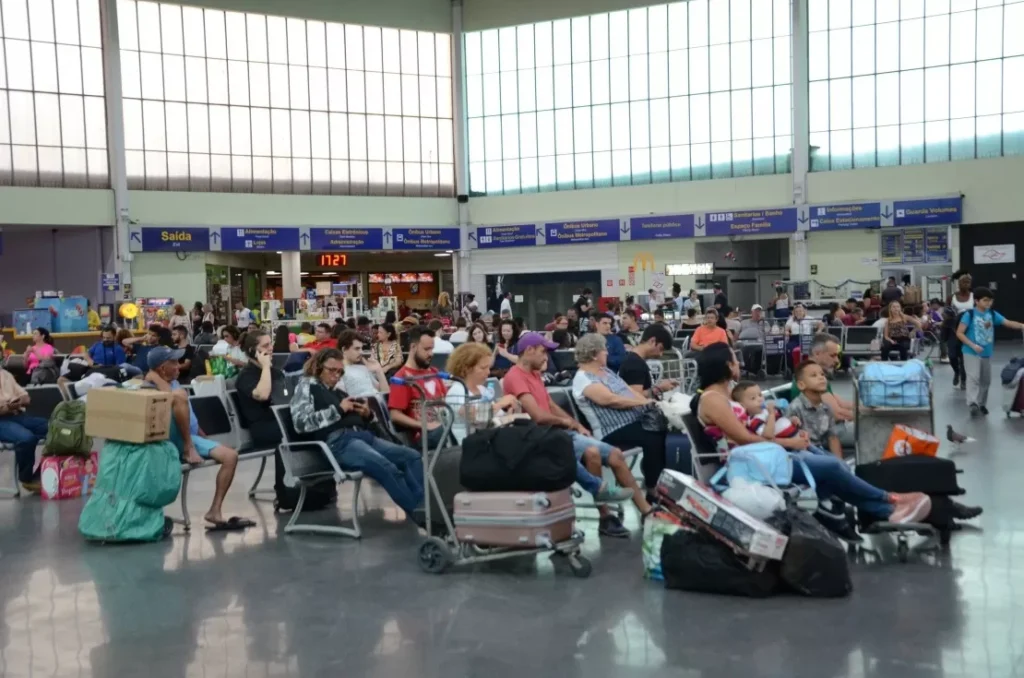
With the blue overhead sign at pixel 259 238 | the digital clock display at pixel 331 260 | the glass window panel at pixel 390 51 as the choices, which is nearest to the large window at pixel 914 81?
the glass window panel at pixel 390 51

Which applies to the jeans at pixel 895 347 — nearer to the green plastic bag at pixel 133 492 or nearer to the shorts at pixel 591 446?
the shorts at pixel 591 446

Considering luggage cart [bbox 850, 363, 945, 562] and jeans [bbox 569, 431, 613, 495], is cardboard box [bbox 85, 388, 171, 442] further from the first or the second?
luggage cart [bbox 850, 363, 945, 562]

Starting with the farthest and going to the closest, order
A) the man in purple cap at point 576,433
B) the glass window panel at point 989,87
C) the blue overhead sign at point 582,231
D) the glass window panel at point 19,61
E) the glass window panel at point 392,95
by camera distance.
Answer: the glass window panel at point 392,95, the blue overhead sign at point 582,231, the glass window panel at point 19,61, the glass window panel at point 989,87, the man in purple cap at point 576,433

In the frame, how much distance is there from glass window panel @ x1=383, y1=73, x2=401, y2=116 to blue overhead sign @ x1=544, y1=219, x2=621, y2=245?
6.34 m

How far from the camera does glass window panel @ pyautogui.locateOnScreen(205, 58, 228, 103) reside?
33.1 m

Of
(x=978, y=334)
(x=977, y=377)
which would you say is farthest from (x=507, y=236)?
(x=978, y=334)

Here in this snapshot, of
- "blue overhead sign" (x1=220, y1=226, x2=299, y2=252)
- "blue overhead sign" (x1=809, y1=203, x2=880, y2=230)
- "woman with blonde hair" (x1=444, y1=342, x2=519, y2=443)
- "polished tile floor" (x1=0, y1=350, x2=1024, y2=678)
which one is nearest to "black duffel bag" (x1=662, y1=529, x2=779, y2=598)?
"polished tile floor" (x1=0, y1=350, x2=1024, y2=678)

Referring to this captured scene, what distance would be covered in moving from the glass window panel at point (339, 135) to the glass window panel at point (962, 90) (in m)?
17.8

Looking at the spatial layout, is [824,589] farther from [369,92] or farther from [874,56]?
[369,92]

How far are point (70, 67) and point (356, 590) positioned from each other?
28.7 m

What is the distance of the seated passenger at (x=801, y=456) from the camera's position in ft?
21.4

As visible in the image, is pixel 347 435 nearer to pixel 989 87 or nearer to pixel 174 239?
pixel 174 239

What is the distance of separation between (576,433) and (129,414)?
3.02 meters

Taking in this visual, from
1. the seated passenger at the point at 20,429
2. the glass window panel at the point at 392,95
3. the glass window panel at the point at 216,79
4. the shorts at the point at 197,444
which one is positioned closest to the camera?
the shorts at the point at 197,444
